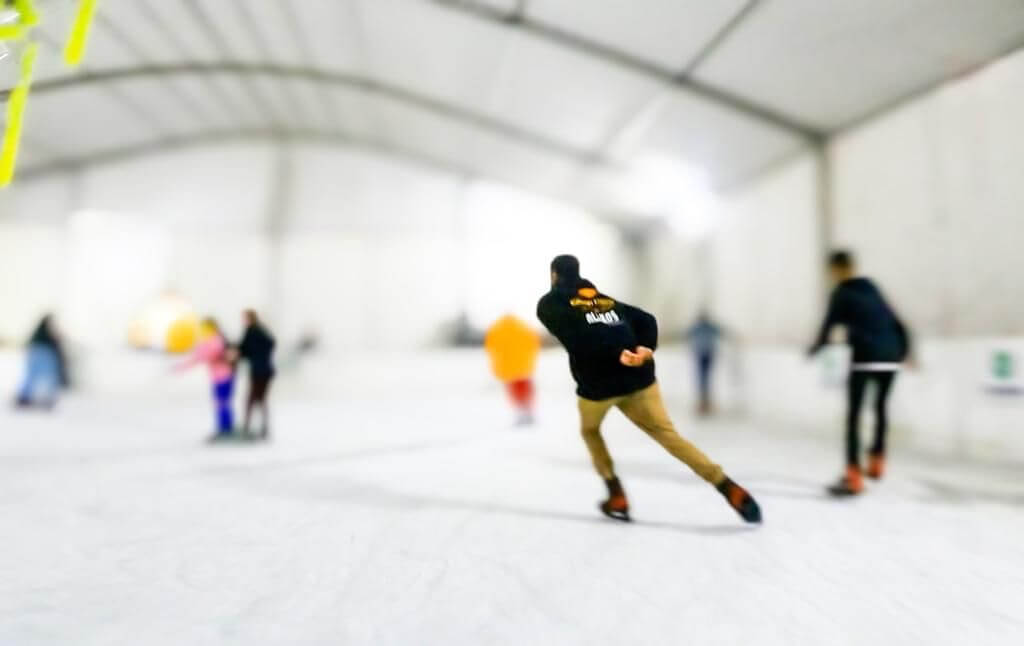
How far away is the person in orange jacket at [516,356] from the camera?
6.10 metres

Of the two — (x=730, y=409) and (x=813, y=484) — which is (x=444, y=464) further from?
(x=730, y=409)

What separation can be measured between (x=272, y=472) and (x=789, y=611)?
11.4 ft

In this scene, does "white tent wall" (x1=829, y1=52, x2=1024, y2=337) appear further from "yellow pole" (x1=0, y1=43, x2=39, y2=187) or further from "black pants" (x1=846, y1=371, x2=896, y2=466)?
"yellow pole" (x1=0, y1=43, x2=39, y2=187)

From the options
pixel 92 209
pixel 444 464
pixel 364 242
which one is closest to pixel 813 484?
pixel 444 464

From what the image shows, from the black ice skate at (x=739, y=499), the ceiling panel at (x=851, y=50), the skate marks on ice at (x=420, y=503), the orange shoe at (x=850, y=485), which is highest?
the ceiling panel at (x=851, y=50)

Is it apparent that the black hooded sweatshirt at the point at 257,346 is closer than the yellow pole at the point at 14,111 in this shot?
No

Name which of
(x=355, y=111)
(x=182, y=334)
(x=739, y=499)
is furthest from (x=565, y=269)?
(x=182, y=334)

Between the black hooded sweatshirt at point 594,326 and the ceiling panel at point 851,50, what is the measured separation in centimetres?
413

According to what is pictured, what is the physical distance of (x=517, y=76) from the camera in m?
7.65

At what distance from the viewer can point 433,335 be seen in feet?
38.7

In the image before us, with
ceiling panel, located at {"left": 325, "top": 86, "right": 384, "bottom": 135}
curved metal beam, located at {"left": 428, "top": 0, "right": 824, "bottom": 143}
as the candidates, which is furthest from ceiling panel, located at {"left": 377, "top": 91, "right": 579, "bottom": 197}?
curved metal beam, located at {"left": 428, "top": 0, "right": 824, "bottom": 143}

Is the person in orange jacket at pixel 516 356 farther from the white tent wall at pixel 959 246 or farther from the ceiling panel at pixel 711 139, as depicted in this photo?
the white tent wall at pixel 959 246

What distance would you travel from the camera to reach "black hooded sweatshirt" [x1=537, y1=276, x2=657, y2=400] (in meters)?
2.22

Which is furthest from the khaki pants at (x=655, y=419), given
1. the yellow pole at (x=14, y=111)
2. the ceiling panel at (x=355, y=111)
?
the ceiling panel at (x=355, y=111)
